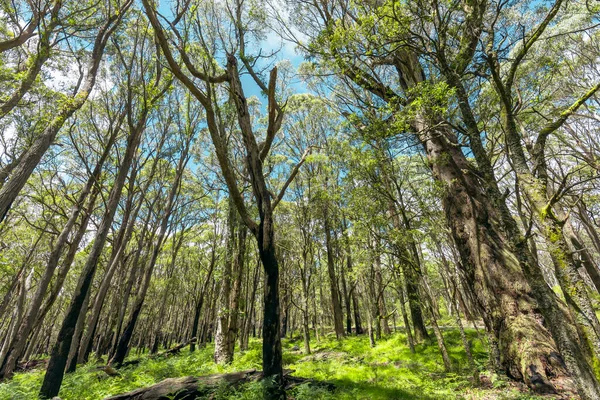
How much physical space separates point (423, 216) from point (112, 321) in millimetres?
16902

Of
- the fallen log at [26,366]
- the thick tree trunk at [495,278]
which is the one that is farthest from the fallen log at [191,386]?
the fallen log at [26,366]

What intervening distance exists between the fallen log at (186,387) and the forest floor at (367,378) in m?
0.43

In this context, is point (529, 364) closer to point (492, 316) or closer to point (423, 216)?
point (492, 316)

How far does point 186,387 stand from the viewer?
5262 millimetres

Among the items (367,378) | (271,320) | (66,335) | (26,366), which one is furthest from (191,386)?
(26,366)

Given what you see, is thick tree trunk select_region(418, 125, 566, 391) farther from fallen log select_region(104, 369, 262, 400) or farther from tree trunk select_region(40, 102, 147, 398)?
tree trunk select_region(40, 102, 147, 398)

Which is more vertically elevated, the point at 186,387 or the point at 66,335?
the point at 66,335

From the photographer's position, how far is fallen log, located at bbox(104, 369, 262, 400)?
5.04 m

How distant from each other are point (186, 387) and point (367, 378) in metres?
5.33

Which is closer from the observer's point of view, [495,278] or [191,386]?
[191,386]

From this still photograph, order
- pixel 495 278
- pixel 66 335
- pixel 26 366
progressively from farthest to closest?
pixel 26 366
pixel 66 335
pixel 495 278

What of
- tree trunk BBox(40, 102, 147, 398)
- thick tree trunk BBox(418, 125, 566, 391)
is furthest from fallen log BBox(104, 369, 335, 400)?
thick tree trunk BBox(418, 125, 566, 391)

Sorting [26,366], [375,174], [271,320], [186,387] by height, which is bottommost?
[26,366]

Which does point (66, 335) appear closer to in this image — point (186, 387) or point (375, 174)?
point (186, 387)
